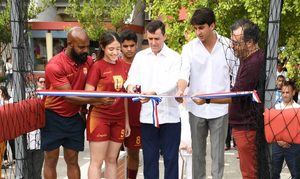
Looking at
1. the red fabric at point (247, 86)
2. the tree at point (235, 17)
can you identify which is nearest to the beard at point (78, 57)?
the red fabric at point (247, 86)

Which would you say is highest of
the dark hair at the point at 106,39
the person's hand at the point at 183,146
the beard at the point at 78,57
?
the dark hair at the point at 106,39

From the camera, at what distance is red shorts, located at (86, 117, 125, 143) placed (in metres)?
4.64

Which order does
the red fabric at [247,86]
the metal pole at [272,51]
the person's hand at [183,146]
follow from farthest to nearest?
the person's hand at [183,146], the red fabric at [247,86], the metal pole at [272,51]

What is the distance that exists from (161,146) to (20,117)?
1356 millimetres

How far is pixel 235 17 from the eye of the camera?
31.3ft

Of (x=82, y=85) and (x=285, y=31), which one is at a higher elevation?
(x=285, y=31)

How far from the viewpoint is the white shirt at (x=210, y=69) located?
15.4ft

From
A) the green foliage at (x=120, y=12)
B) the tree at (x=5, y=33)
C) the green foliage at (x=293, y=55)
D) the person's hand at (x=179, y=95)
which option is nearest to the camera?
the person's hand at (x=179, y=95)

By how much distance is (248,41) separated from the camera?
427cm

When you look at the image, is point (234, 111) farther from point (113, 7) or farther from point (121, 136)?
point (113, 7)

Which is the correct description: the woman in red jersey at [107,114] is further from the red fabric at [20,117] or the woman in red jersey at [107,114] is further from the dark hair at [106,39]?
the red fabric at [20,117]

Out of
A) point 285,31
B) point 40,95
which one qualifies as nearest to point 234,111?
point 40,95

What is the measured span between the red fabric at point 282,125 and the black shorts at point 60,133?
6.22 feet

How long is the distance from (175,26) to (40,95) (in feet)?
18.5
